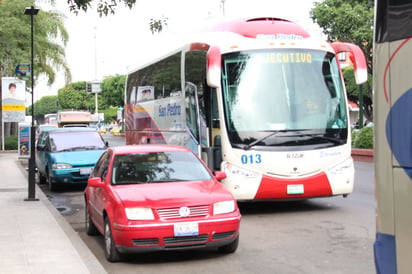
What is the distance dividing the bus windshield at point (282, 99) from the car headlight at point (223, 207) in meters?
3.45

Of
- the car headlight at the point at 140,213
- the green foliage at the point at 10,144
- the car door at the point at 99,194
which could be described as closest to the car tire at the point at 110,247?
the car door at the point at 99,194

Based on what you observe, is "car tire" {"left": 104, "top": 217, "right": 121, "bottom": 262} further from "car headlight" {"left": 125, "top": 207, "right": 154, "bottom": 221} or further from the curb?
the curb

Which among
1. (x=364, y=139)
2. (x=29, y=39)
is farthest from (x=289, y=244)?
(x=29, y=39)

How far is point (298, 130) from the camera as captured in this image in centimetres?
1174

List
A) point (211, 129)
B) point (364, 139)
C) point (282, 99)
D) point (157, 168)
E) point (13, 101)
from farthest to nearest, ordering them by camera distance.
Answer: point (13, 101)
point (364, 139)
point (211, 129)
point (282, 99)
point (157, 168)

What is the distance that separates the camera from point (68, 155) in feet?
56.3

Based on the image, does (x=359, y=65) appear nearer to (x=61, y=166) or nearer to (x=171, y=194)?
(x=171, y=194)

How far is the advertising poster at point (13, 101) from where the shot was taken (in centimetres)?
2919

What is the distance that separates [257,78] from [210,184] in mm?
3643

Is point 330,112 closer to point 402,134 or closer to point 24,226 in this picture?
point 24,226

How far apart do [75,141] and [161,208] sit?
35.5 ft

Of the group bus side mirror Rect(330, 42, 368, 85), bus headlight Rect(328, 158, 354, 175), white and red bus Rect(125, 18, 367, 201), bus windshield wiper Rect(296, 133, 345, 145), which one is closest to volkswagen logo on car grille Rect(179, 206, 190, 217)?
white and red bus Rect(125, 18, 367, 201)

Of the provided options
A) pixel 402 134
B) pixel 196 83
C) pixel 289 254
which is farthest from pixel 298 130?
pixel 402 134

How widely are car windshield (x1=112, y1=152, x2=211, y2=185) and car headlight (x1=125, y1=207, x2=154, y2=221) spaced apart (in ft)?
3.24
